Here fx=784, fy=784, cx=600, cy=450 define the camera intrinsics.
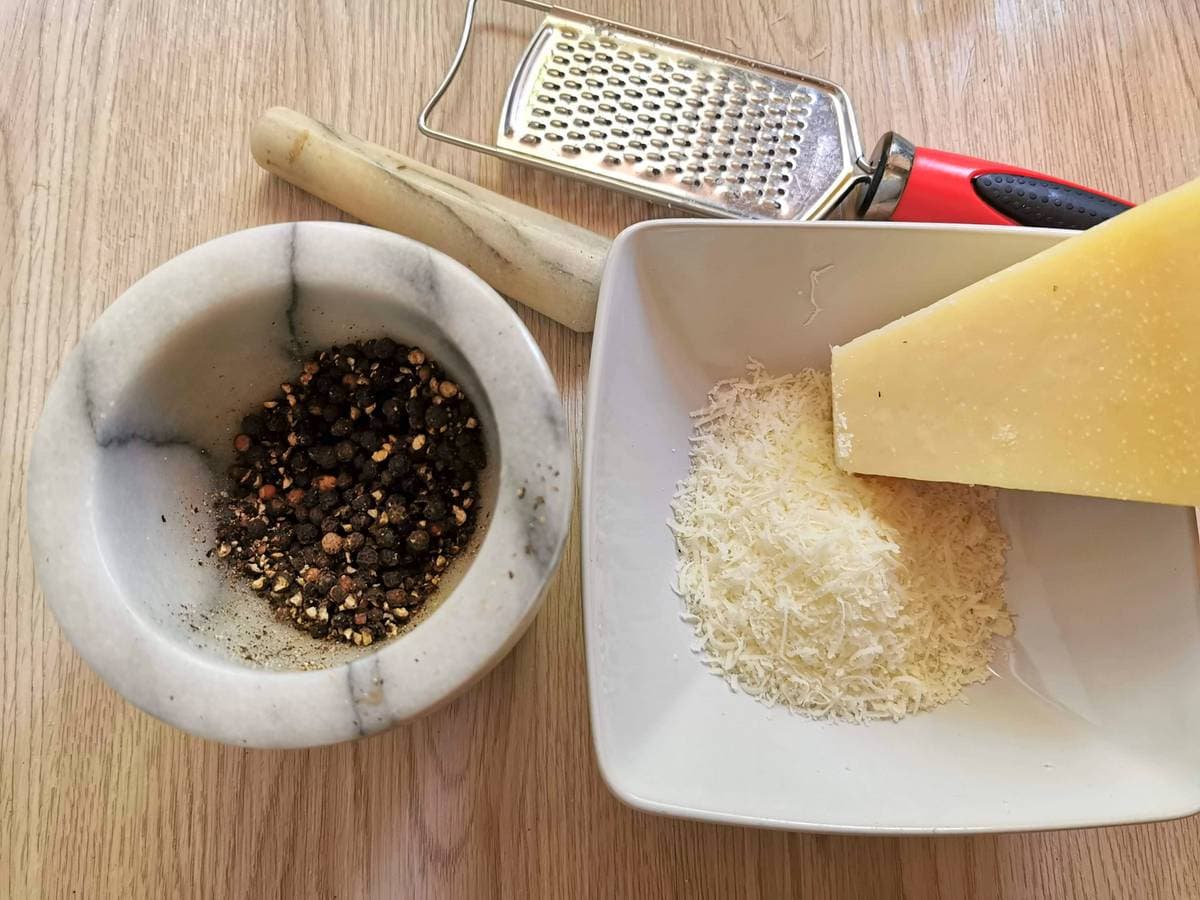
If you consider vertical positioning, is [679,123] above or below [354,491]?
above

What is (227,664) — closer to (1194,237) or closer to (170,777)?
(170,777)

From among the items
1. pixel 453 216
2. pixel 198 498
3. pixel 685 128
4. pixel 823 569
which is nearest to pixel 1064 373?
pixel 823 569

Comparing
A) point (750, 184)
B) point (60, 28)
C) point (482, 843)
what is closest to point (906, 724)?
point (482, 843)

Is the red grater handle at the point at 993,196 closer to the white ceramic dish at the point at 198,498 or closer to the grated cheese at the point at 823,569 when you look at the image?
the grated cheese at the point at 823,569

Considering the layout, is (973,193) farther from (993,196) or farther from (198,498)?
(198,498)

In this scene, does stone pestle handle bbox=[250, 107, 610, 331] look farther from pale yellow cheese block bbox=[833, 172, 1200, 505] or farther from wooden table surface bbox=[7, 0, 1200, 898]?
pale yellow cheese block bbox=[833, 172, 1200, 505]

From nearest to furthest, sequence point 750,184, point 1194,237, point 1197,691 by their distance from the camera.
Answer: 1. point 1194,237
2. point 1197,691
3. point 750,184
